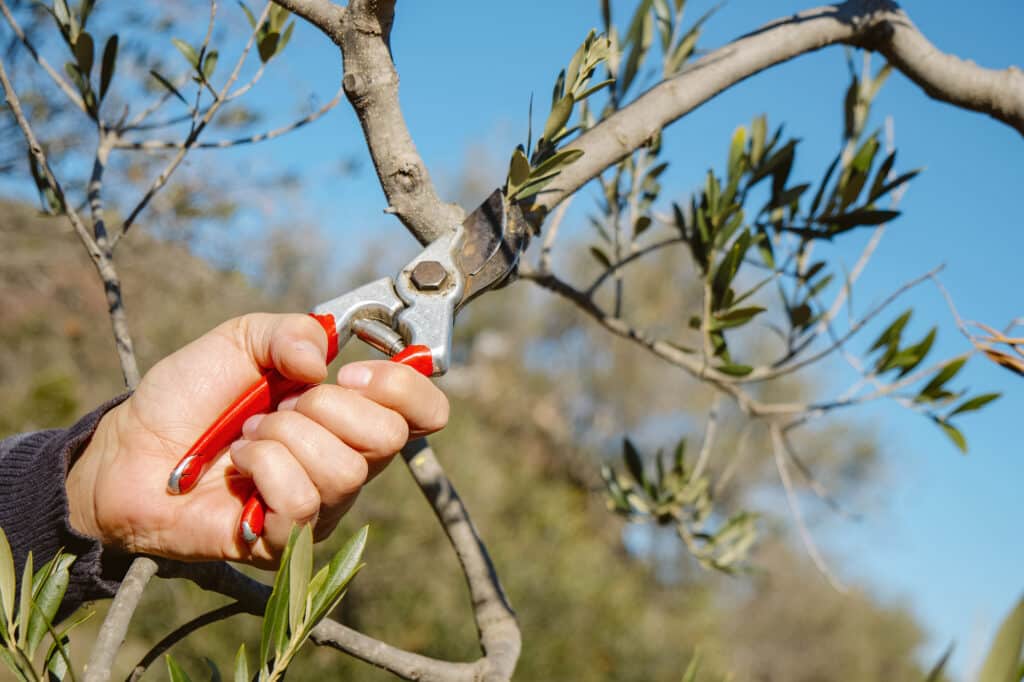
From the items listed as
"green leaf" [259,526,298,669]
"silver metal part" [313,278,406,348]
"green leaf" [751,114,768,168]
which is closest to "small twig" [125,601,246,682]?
"green leaf" [259,526,298,669]

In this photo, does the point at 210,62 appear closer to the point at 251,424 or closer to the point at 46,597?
the point at 251,424

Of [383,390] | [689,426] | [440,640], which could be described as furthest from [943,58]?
[689,426]

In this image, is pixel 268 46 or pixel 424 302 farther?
pixel 268 46

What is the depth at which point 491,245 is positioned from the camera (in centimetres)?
115

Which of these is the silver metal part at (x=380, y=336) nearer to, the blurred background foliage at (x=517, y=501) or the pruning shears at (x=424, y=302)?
the pruning shears at (x=424, y=302)

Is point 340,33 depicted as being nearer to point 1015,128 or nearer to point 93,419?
point 93,419

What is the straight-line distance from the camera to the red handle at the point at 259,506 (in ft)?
3.14

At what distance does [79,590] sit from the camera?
3.62ft

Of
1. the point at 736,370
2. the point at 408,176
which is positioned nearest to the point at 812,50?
the point at 736,370

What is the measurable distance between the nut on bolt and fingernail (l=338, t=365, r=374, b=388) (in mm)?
252

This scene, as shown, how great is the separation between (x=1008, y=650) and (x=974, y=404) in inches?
55.5

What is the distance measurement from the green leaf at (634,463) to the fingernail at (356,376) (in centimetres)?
104

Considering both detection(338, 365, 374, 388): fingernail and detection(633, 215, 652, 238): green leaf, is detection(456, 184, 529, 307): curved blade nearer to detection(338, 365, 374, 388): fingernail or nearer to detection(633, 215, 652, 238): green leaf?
detection(338, 365, 374, 388): fingernail

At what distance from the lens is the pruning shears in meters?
1.12
